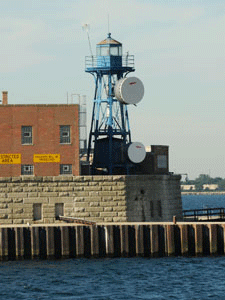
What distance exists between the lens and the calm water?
45.5 m

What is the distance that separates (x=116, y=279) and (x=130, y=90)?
74.5 feet

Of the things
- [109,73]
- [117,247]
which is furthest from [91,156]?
[117,247]

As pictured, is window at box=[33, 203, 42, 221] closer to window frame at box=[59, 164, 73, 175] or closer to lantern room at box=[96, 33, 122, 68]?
window frame at box=[59, 164, 73, 175]

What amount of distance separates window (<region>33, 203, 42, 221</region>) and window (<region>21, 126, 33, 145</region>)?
481 centimetres

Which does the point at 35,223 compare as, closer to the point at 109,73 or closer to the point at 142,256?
the point at 142,256

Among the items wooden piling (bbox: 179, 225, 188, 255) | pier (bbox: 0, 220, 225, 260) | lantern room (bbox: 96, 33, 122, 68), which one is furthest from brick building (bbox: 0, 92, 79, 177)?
wooden piling (bbox: 179, 225, 188, 255)

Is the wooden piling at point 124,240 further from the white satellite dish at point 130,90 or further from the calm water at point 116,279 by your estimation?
the white satellite dish at point 130,90

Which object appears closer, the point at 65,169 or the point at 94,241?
the point at 94,241

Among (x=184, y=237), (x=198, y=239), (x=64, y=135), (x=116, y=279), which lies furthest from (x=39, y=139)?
(x=116, y=279)

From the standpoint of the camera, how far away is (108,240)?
55.7m

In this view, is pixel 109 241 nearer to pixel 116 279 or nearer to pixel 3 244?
pixel 116 279

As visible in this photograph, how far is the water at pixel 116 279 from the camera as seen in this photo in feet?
149

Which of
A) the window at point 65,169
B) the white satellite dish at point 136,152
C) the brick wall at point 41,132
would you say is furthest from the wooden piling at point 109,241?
the white satellite dish at point 136,152

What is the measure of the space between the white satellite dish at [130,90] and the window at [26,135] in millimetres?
8630
